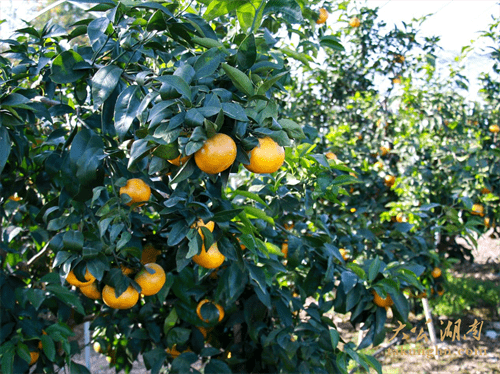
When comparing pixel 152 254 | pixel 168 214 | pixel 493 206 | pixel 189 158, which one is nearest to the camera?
pixel 189 158

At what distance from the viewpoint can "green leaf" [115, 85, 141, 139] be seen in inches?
30.1

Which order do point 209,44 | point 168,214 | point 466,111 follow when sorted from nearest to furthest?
point 209,44
point 168,214
point 466,111

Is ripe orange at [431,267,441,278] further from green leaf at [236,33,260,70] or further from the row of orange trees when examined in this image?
green leaf at [236,33,260,70]

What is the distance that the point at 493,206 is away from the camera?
2830 millimetres

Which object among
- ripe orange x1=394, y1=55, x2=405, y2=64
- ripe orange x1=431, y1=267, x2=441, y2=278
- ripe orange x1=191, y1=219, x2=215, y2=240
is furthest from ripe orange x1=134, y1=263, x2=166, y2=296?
ripe orange x1=394, y1=55, x2=405, y2=64

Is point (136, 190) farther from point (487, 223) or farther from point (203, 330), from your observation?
point (487, 223)

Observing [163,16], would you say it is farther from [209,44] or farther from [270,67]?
[270,67]

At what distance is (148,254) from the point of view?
49.3 inches

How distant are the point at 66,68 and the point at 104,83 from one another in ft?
0.45

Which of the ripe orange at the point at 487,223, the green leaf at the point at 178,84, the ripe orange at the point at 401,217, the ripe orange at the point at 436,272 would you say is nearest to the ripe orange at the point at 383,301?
the green leaf at the point at 178,84

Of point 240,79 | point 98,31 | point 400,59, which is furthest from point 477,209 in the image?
point 98,31

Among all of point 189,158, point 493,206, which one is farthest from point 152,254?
point 493,206

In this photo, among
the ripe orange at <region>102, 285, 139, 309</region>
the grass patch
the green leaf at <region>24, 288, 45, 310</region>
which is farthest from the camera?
the grass patch

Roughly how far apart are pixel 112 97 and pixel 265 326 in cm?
97
